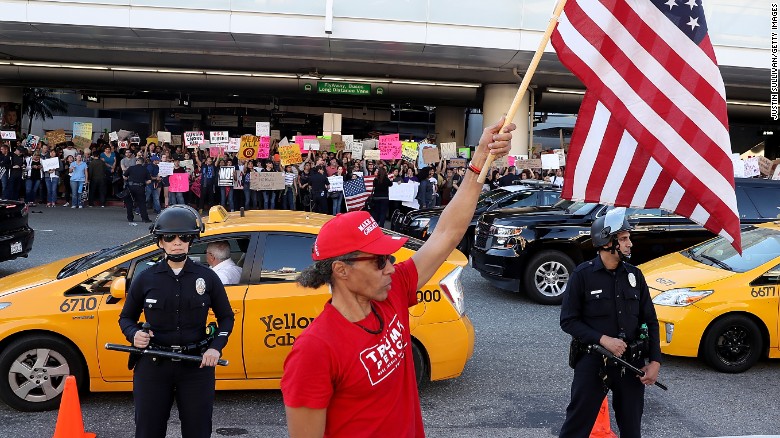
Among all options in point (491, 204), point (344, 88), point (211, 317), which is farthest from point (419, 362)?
point (344, 88)

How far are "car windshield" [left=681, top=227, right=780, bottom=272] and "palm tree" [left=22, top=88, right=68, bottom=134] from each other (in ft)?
95.7

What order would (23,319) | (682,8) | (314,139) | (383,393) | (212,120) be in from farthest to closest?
(212,120)
(314,139)
(23,319)
(682,8)
(383,393)

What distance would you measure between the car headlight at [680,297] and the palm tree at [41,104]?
1162 inches

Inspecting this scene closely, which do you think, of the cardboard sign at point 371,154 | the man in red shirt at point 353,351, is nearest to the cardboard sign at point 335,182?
the cardboard sign at point 371,154

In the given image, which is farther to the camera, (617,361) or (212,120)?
(212,120)

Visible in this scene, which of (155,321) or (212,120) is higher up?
(212,120)

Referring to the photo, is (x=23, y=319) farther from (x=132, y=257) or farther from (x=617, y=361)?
(x=617, y=361)

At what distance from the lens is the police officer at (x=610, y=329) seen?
4.53 metres

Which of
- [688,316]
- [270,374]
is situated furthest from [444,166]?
[270,374]

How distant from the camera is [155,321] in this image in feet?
14.2

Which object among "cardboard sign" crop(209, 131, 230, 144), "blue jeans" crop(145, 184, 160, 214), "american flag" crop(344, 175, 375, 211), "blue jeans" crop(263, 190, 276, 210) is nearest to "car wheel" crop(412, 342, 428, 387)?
"american flag" crop(344, 175, 375, 211)

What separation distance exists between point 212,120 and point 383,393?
3962 centimetres

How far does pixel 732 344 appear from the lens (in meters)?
7.38

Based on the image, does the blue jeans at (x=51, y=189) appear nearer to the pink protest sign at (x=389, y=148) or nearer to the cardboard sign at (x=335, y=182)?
the cardboard sign at (x=335, y=182)
